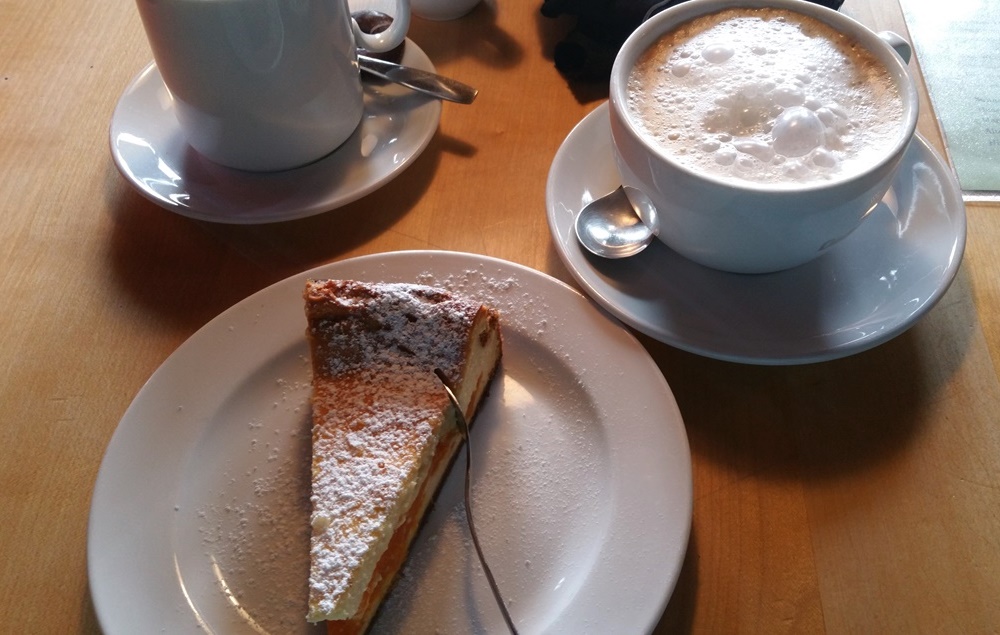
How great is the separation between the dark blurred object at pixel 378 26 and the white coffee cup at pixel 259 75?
0.11 metres

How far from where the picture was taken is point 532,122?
1.12 metres

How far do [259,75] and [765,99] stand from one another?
1.86 feet

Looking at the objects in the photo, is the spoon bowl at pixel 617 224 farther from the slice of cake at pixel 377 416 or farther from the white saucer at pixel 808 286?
the slice of cake at pixel 377 416

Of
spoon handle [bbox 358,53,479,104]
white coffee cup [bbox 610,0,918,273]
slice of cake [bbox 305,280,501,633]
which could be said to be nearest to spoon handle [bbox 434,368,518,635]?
slice of cake [bbox 305,280,501,633]

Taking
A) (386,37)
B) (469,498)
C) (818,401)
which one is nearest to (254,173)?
(386,37)

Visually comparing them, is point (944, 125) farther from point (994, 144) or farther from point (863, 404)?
point (863, 404)

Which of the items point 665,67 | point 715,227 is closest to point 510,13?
point 665,67

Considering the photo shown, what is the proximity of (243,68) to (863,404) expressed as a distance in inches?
30.9

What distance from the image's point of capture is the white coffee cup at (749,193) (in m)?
0.71

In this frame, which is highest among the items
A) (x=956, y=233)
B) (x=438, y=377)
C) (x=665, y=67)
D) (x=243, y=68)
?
(x=243, y=68)

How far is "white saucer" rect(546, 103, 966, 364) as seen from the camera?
78 cm

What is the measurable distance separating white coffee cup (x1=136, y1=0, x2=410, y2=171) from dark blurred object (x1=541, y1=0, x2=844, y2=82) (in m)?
0.28

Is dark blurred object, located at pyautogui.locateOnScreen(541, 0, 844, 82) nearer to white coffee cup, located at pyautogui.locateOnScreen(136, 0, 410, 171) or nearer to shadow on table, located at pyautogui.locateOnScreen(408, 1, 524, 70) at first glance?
shadow on table, located at pyautogui.locateOnScreen(408, 1, 524, 70)

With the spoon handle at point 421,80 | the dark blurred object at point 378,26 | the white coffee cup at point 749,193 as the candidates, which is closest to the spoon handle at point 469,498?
the white coffee cup at point 749,193
